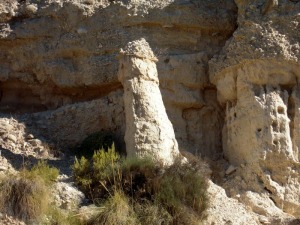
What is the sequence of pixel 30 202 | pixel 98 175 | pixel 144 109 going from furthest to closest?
pixel 144 109, pixel 98 175, pixel 30 202

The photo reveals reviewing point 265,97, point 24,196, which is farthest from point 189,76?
point 24,196

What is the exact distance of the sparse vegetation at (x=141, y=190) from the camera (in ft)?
42.2

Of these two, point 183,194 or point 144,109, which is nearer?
point 183,194

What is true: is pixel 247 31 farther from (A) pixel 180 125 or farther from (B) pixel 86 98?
(B) pixel 86 98

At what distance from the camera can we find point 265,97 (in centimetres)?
1530

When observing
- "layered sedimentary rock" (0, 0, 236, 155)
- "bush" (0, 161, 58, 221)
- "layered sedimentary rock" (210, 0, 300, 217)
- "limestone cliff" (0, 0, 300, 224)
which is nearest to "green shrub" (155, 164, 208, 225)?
"limestone cliff" (0, 0, 300, 224)

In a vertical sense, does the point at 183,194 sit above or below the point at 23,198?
below

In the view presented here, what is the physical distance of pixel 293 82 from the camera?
51.0 feet

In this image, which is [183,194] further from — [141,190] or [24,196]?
[24,196]

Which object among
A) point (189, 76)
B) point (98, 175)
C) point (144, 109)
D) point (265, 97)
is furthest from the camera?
point (189, 76)

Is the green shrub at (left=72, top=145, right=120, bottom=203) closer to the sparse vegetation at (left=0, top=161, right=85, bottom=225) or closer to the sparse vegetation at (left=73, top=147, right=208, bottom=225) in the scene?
the sparse vegetation at (left=73, top=147, right=208, bottom=225)

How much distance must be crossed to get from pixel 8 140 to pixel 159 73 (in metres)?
3.29

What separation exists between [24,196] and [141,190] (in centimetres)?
196

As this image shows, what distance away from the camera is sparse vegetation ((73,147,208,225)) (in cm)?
1288
